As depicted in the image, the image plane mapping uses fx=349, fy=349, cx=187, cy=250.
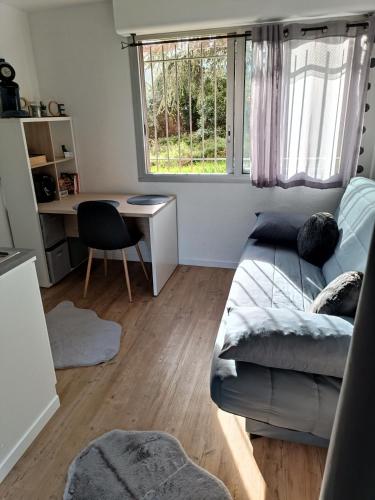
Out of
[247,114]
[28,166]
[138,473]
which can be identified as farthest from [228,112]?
[138,473]

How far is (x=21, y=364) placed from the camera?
5.06 ft

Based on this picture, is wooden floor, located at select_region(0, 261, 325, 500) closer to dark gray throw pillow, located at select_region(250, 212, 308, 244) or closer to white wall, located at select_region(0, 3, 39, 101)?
dark gray throw pillow, located at select_region(250, 212, 308, 244)

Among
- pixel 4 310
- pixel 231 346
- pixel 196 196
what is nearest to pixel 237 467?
pixel 231 346

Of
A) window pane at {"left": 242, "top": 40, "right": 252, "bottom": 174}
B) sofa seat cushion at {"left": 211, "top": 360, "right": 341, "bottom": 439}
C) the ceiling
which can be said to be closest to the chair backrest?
window pane at {"left": 242, "top": 40, "right": 252, "bottom": 174}

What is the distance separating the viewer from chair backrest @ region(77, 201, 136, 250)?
8.65 feet

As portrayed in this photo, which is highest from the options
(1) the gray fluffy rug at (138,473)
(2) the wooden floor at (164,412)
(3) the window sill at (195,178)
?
(3) the window sill at (195,178)

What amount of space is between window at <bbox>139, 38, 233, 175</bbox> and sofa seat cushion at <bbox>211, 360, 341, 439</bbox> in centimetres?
217

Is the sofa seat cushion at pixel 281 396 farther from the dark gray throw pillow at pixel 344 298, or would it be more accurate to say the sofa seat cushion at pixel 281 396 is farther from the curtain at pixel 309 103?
the curtain at pixel 309 103

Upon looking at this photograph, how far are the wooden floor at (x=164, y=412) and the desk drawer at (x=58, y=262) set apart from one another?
1.18 ft

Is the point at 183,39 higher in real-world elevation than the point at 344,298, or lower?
higher

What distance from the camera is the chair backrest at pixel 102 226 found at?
8.65 ft

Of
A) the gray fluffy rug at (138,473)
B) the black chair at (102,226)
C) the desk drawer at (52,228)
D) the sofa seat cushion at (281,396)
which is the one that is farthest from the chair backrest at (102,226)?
the sofa seat cushion at (281,396)

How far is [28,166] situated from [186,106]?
1440 mm

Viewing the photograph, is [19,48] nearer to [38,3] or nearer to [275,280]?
[38,3]
